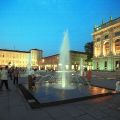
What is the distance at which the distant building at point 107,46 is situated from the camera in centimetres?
7200

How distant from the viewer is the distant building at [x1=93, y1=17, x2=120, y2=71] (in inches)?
2835

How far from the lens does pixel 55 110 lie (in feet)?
34.3

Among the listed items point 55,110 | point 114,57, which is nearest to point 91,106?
point 55,110

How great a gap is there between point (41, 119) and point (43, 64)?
5712 inches

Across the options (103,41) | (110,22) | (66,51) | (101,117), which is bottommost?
(101,117)

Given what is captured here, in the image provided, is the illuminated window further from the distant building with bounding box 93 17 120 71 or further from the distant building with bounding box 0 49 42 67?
the distant building with bounding box 0 49 42 67

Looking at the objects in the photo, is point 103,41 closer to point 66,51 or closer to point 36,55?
point 66,51

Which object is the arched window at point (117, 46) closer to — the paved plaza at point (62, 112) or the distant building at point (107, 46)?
the distant building at point (107, 46)

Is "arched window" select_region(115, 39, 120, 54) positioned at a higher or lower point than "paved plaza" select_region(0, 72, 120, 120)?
higher

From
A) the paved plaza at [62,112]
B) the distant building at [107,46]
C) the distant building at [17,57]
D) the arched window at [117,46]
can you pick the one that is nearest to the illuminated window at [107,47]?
the distant building at [107,46]

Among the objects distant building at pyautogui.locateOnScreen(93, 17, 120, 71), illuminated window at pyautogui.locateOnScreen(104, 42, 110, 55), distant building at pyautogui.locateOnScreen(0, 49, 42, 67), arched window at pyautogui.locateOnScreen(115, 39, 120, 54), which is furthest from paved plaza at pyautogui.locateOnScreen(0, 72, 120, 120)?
distant building at pyautogui.locateOnScreen(0, 49, 42, 67)

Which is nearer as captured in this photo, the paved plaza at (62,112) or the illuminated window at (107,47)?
the paved plaza at (62,112)

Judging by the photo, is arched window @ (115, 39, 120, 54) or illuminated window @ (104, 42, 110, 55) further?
illuminated window @ (104, 42, 110, 55)

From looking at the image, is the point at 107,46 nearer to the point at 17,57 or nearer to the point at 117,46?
the point at 117,46
